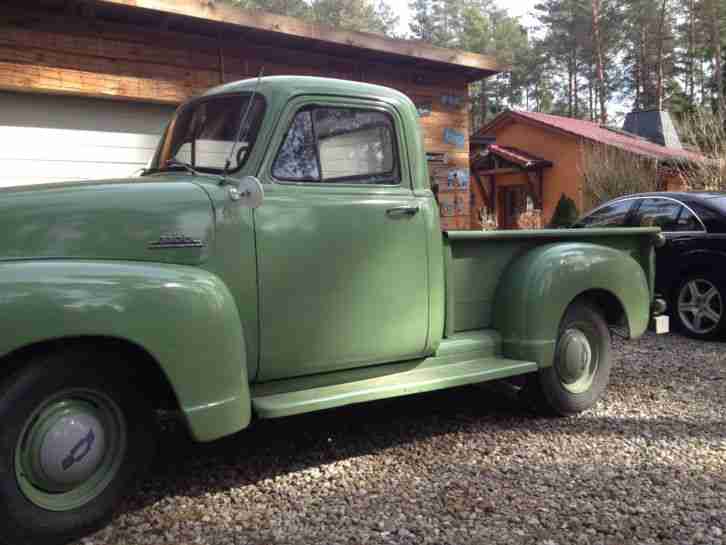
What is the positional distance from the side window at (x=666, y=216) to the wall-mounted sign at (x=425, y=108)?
3.11 m

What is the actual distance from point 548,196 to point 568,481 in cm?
1978

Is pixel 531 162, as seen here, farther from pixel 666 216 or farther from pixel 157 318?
pixel 157 318

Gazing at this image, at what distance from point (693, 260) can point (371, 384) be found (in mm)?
4993

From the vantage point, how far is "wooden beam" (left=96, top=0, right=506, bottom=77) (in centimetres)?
679

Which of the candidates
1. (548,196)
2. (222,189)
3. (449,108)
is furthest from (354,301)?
(548,196)

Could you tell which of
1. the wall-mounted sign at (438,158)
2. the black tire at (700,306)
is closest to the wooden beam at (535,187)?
the wall-mounted sign at (438,158)

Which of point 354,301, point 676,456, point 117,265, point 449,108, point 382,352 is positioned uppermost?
point 449,108

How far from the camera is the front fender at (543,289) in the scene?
A: 4000mm

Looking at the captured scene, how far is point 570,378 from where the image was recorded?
437 cm

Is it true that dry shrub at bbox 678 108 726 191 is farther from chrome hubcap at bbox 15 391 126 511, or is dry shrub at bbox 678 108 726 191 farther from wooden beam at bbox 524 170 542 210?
chrome hubcap at bbox 15 391 126 511

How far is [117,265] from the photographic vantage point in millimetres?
2721

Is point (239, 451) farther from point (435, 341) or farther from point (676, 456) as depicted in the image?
point (676, 456)

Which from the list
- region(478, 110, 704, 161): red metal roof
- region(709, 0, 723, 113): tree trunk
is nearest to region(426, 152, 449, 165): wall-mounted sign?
region(478, 110, 704, 161): red metal roof

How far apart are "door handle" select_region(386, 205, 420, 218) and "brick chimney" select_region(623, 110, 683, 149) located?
2319 centimetres
